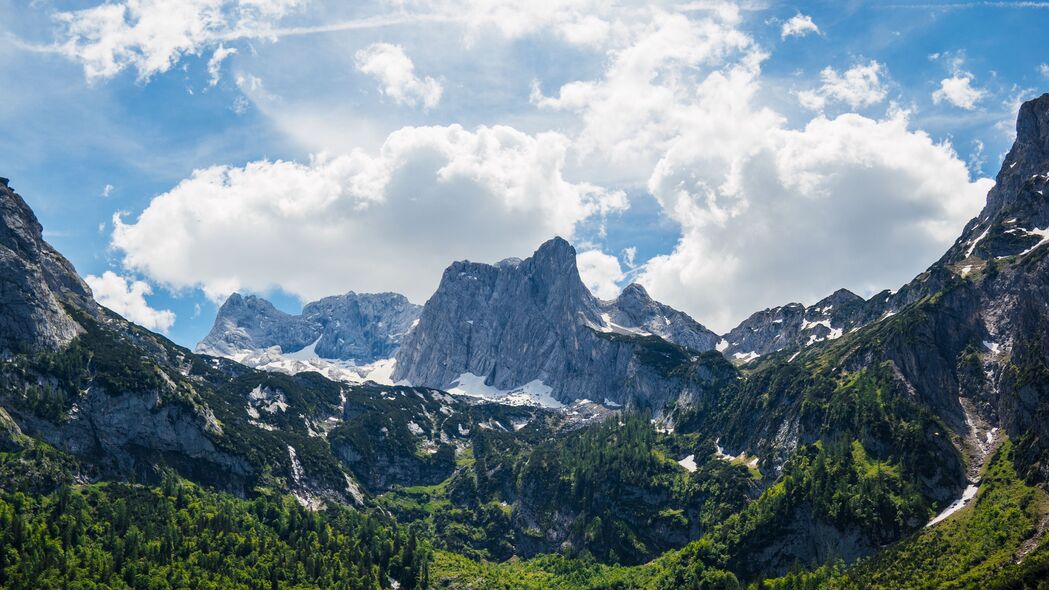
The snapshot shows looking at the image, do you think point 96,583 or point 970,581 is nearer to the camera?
point 970,581

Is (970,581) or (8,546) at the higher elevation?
(8,546)

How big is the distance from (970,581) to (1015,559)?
1596 cm

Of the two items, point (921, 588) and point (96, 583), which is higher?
point (96, 583)

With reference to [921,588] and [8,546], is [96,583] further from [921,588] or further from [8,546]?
[921,588]

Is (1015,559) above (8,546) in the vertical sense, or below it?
below

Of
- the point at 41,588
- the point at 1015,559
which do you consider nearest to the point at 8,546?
the point at 41,588

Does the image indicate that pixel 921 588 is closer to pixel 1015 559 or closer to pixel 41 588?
pixel 1015 559

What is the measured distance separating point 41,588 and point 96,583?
13592 millimetres

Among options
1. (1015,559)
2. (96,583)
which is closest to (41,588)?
(96,583)

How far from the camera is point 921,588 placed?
195 metres

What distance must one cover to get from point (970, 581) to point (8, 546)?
22698 centimetres

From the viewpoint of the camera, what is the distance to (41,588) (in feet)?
612

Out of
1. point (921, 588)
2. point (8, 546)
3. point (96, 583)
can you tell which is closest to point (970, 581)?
point (921, 588)

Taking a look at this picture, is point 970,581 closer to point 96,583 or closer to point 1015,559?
point 1015,559
